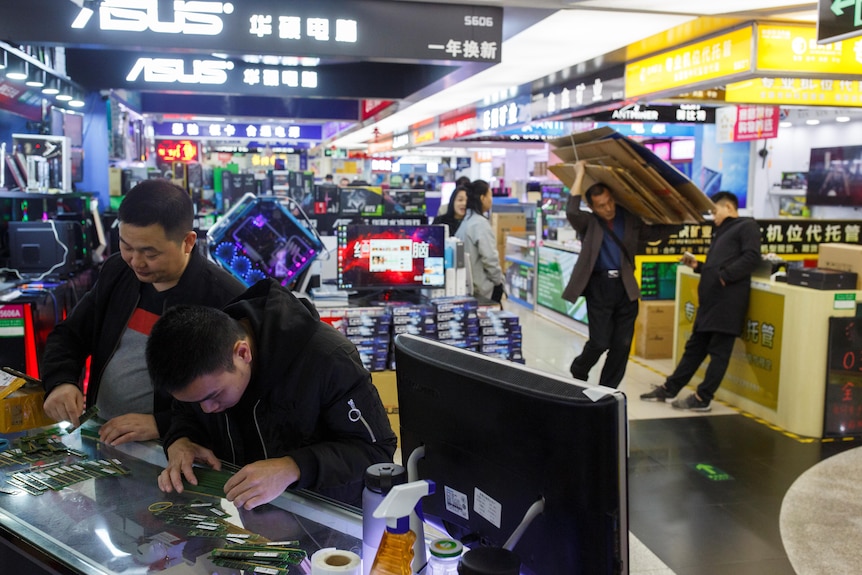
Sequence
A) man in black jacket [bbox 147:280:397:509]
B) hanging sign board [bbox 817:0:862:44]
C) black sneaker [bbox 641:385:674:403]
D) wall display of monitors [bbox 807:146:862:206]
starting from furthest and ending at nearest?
wall display of monitors [bbox 807:146:862:206] → black sneaker [bbox 641:385:674:403] → hanging sign board [bbox 817:0:862:44] → man in black jacket [bbox 147:280:397:509]

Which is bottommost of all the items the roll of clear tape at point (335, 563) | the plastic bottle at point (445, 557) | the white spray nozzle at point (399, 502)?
the roll of clear tape at point (335, 563)

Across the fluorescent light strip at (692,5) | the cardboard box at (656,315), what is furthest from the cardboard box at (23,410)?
the cardboard box at (656,315)

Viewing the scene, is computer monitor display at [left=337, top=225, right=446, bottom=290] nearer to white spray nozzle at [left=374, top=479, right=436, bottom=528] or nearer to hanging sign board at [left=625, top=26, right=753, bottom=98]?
hanging sign board at [left=625, top=26, right=753, bottom=98]

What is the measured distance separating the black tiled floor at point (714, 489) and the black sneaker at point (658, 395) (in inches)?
16.4

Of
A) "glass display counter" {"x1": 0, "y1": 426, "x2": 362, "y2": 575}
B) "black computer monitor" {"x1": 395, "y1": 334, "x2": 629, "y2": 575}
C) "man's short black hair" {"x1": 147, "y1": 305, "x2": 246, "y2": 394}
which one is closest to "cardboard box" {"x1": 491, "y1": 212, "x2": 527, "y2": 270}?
"glass display counter" {"x1": 0, "y1": 426, "x2": 362, "y2": 575}

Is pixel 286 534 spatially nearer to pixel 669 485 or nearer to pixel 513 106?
pixel 669 485

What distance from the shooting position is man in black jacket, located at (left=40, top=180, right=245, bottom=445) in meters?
2.25

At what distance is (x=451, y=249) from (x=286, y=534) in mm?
3756

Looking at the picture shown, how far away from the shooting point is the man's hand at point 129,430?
2.21m

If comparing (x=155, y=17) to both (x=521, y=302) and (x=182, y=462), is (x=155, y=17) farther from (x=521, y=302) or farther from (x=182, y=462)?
(x=521, y=302)

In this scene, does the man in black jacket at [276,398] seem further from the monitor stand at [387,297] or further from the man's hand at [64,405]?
the monitor stand at [387,297]

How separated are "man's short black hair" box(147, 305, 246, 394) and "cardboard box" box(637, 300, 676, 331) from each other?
22.3ft

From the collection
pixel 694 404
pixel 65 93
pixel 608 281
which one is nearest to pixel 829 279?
pixel 694 404

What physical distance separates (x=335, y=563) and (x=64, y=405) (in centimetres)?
125
